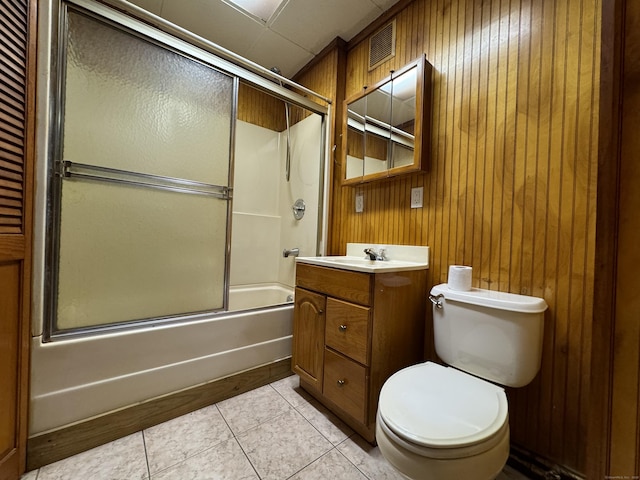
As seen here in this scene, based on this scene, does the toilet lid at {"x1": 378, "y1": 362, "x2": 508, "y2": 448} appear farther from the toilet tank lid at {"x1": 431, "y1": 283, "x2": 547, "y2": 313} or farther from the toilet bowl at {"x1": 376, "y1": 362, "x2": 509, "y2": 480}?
the toilet tank lid at {"x1": 431, "y1": 283, "x2": 547, "y2": 313}

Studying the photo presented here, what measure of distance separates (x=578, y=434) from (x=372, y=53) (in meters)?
2.26

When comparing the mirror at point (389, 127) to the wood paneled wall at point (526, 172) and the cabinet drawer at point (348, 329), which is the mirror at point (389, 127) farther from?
the cabinet drawer at point (348, 329)

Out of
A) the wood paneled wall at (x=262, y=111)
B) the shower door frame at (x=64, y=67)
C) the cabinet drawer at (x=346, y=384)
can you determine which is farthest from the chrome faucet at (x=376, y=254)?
the wood paneled wall at (x=262, y=111)

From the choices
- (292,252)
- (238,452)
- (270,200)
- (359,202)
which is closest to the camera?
(238,452)

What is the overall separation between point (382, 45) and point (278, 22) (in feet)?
2.42

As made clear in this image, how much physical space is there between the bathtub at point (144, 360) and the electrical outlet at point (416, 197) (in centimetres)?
106

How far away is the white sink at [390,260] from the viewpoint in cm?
123

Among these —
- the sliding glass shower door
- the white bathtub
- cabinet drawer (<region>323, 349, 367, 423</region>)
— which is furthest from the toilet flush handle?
the white bathtub

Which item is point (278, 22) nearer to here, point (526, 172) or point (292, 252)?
point (292, 252)

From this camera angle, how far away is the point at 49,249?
111cm

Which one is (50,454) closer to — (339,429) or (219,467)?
(219,467)

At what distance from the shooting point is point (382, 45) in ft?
5.71

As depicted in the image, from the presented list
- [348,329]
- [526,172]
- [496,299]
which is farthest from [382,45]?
[348,329]

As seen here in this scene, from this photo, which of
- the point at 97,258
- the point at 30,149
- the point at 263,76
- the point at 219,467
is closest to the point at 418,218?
the point at 263,76
